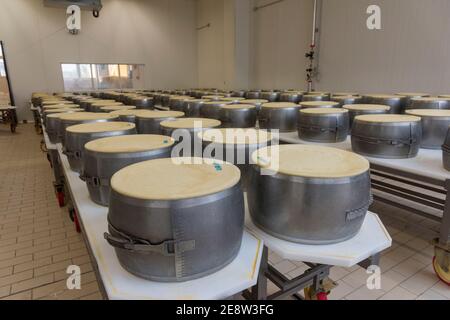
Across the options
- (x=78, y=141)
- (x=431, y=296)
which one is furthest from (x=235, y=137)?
(x=431, y=296)

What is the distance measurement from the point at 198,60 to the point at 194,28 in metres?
1.23

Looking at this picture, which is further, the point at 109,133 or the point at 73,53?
the point at 73,53

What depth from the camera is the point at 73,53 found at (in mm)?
10203

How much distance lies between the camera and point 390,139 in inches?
73.8

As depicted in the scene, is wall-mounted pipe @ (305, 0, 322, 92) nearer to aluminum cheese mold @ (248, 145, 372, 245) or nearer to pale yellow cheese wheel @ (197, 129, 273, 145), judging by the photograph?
pale yellow cheese wheel @ (197, 129, 273, 145)

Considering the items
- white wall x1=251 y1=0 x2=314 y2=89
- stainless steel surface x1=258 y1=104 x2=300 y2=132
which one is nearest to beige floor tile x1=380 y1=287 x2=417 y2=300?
stainless steel surface x1=258 y1=104 x2=300 y2=132

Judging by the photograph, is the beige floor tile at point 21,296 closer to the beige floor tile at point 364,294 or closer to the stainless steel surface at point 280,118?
the beige floor tile at point 364,294

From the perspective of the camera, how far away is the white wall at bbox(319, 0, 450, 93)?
4617mm

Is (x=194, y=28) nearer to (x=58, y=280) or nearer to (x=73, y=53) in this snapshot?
(x=73, y=53)

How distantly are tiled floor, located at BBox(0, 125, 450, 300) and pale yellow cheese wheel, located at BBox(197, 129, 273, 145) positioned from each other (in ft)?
3.59

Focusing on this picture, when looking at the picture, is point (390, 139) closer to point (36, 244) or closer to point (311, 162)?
point (311, 162)
